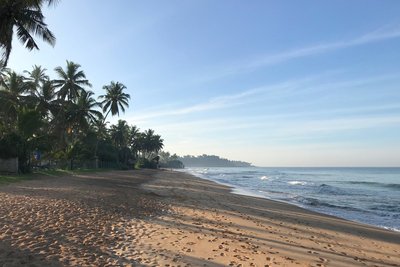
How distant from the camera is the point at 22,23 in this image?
19.5 m

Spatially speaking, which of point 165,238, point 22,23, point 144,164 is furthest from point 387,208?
point 144,164

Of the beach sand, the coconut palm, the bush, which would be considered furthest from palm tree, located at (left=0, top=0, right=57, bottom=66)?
the bush

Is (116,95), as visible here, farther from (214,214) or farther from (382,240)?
(382,240)

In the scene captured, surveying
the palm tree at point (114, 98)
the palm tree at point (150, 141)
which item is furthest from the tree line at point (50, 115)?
the palm tree at point (150, 141)

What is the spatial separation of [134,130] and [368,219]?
8569cm

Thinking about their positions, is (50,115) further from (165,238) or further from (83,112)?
(165,238)

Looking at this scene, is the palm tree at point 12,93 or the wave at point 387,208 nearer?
the wave at point 387,208

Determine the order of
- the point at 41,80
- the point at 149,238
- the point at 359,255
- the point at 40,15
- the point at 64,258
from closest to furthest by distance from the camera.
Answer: the point at 64,258, the point at 149,238, the point at 359,255, the point at 40,15, the point at 41,80

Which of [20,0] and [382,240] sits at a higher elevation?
[20,0]

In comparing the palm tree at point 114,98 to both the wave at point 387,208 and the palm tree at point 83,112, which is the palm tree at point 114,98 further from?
the wave at point 387,208

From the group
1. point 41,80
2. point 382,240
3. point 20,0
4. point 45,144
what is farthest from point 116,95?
point 382,240

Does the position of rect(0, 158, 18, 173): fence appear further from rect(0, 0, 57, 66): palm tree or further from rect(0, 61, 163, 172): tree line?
rect(0, 0, 57, 66): palm tree

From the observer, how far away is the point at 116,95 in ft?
187

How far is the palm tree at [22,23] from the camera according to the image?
17234mm
